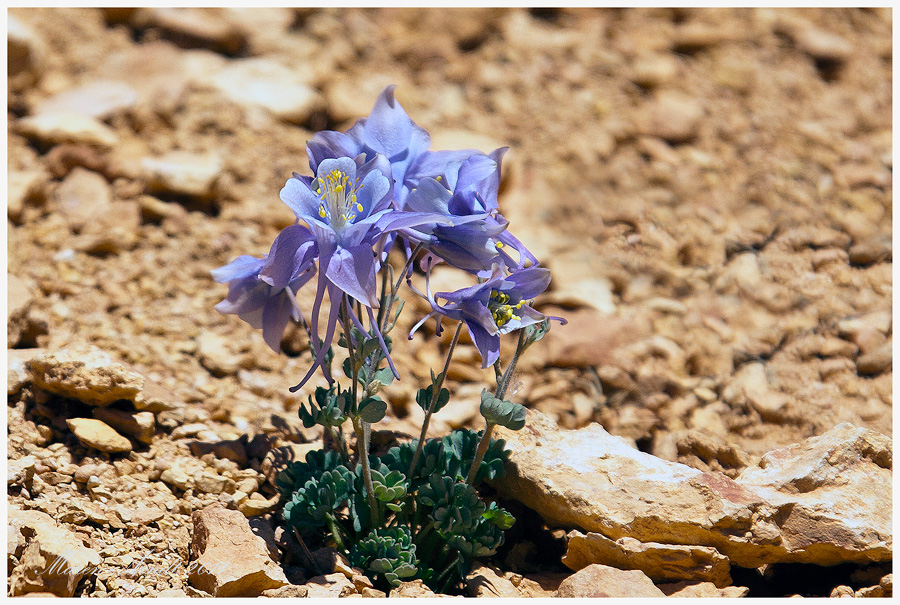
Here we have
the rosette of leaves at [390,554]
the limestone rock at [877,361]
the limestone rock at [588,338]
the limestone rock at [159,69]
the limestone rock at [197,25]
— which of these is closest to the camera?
the rosette of leaves at [390,554]

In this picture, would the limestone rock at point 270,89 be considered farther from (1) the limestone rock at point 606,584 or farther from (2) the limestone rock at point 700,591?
(2) the limestone rock at point 700,591

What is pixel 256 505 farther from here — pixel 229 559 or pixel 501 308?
pixel 501 308

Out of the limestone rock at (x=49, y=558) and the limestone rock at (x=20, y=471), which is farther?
the limestone rock at (x=20, y=471)

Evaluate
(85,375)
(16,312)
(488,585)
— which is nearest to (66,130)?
(16,312)

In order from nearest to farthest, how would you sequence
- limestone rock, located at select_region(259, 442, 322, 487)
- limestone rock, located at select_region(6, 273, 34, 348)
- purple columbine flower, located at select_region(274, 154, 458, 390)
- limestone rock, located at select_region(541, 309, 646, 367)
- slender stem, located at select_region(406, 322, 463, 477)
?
purple columbine flower, located at select_region(274, 154, 458, 390) → slender stem, located at select_region(406, 322, 463, 477) → limestone rock, located at select_region(259, 442, 322, 487) → limestone rock, located at select_region(6, 273, 34, 348) → limestone rock, located at select_region(541, 309, 646, 367)

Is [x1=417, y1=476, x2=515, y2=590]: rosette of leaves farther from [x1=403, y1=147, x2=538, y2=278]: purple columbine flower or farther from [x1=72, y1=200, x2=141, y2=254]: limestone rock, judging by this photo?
[x1=72, y1=200, x2=141, y2=254]: limestone rock

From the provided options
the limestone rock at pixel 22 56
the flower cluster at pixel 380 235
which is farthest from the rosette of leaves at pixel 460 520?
the limestone rock at pixel 22 56

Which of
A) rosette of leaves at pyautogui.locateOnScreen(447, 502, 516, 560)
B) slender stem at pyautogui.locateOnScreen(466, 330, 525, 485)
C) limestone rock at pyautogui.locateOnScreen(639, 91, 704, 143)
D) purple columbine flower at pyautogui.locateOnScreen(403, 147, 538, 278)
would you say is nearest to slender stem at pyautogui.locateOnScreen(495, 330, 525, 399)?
slender stem at pyautogui.locateOnScreen(466, 330, 525, 485)
